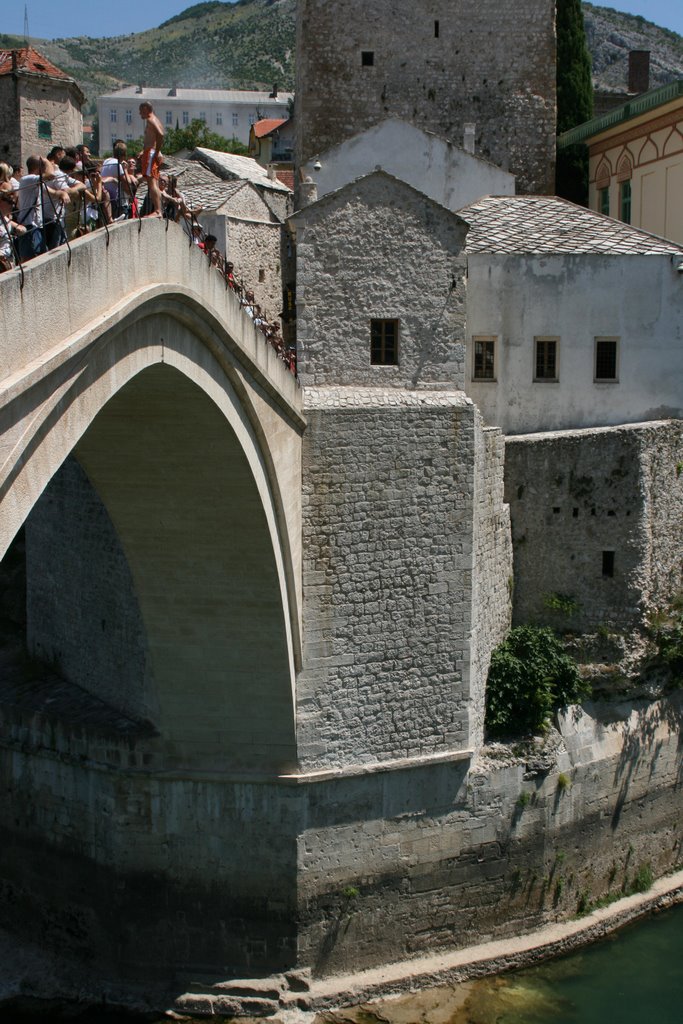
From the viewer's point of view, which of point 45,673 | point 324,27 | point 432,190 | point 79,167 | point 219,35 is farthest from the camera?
point 219,35

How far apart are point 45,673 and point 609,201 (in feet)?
48.6

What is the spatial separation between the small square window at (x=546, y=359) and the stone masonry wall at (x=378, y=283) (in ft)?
9.01

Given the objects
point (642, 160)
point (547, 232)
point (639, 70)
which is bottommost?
point (547, 232)

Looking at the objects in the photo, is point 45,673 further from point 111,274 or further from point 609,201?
point 609,201

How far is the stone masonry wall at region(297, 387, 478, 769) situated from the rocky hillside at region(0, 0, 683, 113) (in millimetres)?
56393

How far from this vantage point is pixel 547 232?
17.4m

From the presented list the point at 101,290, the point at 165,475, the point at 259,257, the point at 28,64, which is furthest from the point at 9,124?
the point at 101,290

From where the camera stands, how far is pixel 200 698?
46.0 feet

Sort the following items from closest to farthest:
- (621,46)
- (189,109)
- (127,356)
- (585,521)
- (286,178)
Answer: (127,356) → (585,521) → (286,178) → (621,46) → (189,109)

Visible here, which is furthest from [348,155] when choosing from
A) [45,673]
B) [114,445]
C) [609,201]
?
[114,445]

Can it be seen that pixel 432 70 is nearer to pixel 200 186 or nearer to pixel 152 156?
pixel 200 186

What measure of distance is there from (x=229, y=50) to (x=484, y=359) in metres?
84.1

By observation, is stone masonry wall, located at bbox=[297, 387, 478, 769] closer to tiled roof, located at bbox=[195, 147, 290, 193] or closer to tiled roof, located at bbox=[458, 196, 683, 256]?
tiled roof, located at bbox=[458, 196, 683, 256]

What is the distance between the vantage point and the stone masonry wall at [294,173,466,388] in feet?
46.0
